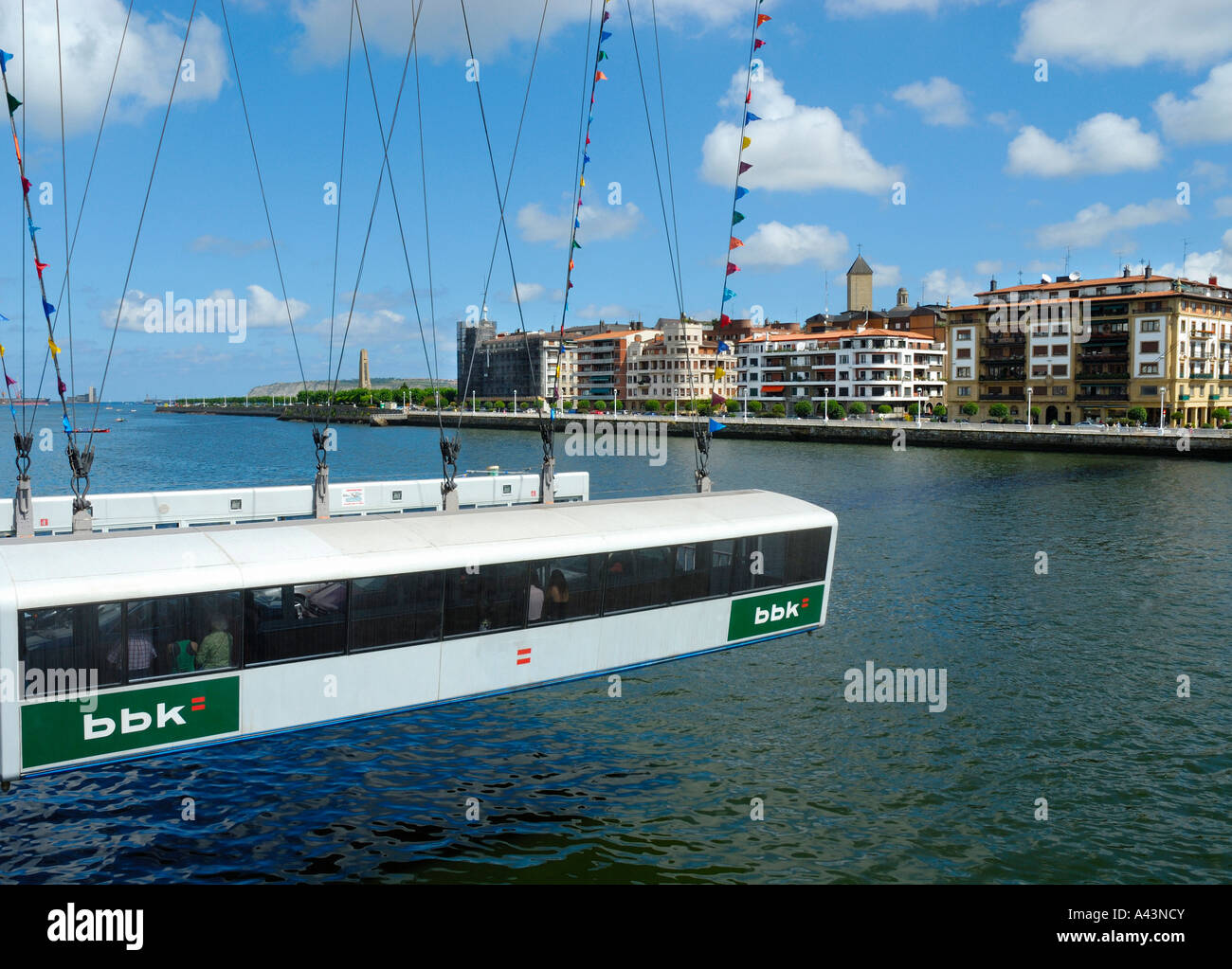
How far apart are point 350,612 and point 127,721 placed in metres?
3.26

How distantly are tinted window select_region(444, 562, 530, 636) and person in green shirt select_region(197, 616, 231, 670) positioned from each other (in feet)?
10.9

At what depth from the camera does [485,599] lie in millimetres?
15438

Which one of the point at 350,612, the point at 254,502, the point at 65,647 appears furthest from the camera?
the point at 254,502

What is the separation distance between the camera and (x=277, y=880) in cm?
1534

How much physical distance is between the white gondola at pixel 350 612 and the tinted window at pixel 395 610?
0.09 feet

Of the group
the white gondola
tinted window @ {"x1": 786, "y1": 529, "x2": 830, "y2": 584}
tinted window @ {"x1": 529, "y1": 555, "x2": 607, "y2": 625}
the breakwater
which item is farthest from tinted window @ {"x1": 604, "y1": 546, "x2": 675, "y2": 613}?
the breakwater

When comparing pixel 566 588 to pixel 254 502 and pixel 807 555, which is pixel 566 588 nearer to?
pixel 807 555

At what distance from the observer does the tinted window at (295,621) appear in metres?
13.5

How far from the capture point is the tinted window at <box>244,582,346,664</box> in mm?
13547

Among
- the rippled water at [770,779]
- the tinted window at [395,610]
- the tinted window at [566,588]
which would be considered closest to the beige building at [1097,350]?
the rippled water at [770,779]

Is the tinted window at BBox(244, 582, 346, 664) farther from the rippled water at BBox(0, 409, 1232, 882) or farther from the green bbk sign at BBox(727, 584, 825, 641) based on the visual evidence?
the green bbk sign at BBox(727, 584, 825, 641)

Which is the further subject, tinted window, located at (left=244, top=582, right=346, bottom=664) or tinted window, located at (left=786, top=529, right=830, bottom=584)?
tinted window, located at (left=786, top=529, right=830, bottom=584)

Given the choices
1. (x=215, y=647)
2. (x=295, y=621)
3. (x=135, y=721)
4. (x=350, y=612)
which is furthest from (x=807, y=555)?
(x=135, y=721)

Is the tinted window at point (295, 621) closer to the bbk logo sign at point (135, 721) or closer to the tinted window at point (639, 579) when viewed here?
the bbk logo sign at point (135, 721)
